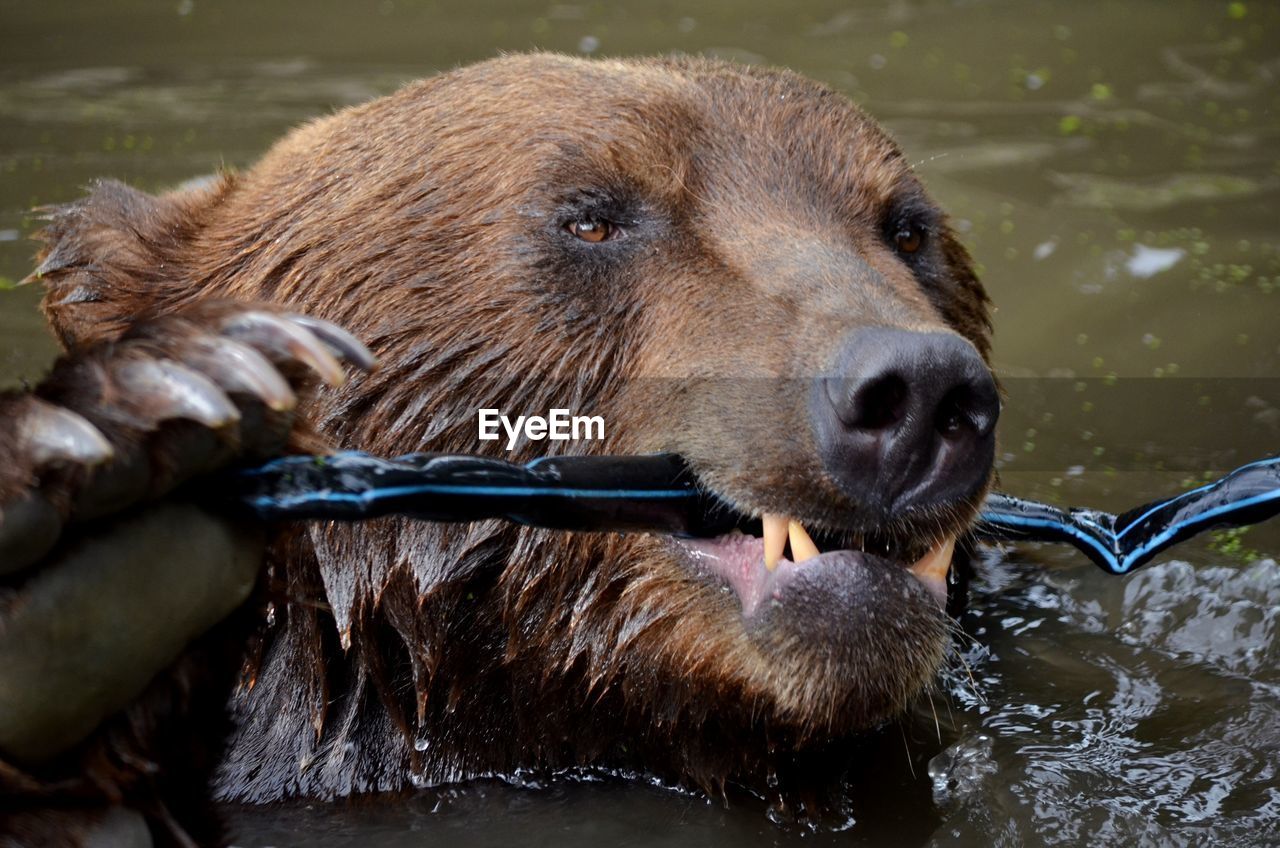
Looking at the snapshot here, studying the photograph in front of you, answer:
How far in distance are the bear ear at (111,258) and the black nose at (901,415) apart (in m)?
1.97

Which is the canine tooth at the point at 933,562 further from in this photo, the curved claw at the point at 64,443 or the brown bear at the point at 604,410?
the curved claw at the point at 64,443

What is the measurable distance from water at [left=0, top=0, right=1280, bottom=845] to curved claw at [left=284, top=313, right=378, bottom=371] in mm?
1494

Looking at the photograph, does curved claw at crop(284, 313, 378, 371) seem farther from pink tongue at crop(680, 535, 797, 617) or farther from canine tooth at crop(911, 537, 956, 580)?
canine tooth at crop(911, 537, 956, 580)

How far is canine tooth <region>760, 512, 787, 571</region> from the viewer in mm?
3646

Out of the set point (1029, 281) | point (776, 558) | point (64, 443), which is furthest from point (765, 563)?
point (1029, 281)

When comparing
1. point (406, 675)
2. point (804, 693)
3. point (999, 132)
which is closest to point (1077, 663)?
point (804, 693)

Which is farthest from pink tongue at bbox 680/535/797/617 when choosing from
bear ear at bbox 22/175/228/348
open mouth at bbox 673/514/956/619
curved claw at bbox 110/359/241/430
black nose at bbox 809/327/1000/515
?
bear ear at bbox 22/175/228/348

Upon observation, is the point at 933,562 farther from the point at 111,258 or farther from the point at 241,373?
the point at 111,258

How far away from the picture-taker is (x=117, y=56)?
10.1 m

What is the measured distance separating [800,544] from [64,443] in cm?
159

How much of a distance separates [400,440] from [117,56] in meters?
6.84

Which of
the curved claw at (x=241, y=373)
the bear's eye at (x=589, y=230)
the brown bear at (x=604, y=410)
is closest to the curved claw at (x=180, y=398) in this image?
the curved claw at (x=241, y=373)

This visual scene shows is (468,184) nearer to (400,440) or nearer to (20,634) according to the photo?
(400,440)

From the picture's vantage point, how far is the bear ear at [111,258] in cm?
458
